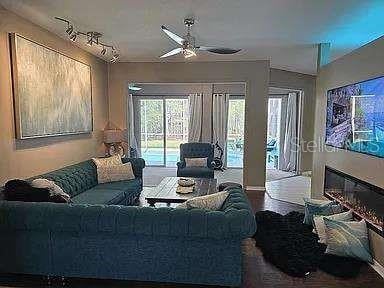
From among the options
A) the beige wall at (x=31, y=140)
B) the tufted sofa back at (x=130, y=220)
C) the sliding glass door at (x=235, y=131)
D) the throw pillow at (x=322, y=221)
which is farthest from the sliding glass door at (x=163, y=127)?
the tufted sofa back at (x=130, y=220)

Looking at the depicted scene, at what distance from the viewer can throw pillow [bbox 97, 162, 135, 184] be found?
4797 millimetres

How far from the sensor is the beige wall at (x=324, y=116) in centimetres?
296

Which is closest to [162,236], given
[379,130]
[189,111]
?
[379,130]

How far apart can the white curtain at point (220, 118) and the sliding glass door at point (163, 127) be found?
95cm

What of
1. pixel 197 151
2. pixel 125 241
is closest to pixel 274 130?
pixel 197 151

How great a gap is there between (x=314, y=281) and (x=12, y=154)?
353cm

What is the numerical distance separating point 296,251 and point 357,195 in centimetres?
106

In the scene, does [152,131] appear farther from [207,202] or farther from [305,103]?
[207,202]

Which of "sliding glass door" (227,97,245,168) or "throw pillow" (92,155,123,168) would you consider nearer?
"throw pillow" (92,155,123,168)

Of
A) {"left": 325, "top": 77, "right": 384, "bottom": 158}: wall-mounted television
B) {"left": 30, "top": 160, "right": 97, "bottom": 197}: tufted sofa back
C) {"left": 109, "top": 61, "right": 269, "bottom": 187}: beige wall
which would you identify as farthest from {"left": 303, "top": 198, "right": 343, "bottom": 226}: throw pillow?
{"left": 30, "top": 160, "right": 97, "bottom": 197}: tufted sofa back

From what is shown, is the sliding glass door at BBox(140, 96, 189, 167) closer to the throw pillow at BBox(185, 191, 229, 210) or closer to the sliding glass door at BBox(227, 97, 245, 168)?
the sliding glass door at BBox(227, 97, 245, 168)

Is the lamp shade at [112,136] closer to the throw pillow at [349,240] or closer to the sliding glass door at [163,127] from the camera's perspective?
the sliding glass door at [163,127]

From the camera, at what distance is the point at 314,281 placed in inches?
107

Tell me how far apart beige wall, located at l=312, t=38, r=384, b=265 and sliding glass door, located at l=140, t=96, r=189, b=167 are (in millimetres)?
5177
